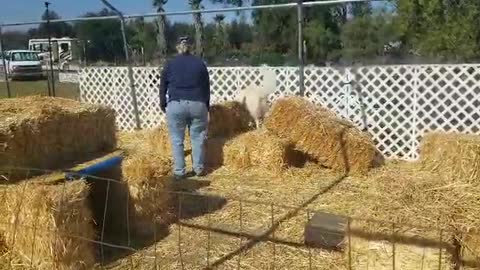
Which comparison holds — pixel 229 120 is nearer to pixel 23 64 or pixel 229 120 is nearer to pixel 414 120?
pixel 414 120

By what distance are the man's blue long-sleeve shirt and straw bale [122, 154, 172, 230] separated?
1.63 meters

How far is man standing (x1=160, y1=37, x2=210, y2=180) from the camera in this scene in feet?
20.2

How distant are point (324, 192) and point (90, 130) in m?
2.51

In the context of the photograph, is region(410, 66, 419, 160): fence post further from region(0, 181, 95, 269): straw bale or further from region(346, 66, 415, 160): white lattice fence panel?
region(0, 181, 95, 269): straw bale

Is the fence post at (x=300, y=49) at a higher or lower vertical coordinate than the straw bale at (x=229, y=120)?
higher

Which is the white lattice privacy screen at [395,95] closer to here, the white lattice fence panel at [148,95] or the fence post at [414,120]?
the fence post at [414,120]

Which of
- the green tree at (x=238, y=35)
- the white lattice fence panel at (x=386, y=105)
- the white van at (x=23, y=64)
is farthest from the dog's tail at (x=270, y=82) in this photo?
the white van at (x=23, y=64)

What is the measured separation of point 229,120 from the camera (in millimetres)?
7902

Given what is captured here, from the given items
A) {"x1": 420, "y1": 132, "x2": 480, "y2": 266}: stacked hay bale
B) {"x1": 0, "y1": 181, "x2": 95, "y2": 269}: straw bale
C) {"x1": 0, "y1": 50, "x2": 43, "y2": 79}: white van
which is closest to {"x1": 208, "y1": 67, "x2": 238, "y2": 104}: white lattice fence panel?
{"x1": 420, "y1": 132, "x2": 480, "y2": 266}: stacked hay bale

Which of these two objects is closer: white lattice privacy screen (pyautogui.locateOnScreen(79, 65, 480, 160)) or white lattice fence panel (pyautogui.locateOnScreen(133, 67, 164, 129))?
white lattice privacy screen (pyautogui.locateOnScreen(79, 65, 480, 160))

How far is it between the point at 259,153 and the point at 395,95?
2.12 metres

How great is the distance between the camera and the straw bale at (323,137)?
6578mm

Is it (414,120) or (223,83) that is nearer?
(414,120)

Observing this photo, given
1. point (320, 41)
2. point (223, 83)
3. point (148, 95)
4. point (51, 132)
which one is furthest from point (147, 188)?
point (320, 41)
